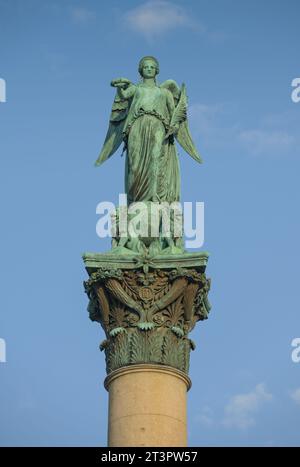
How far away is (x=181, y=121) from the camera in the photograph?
42.1 metres

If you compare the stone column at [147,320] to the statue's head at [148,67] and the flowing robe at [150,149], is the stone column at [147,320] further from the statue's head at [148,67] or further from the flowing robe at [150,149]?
the statue's head at [148,67]

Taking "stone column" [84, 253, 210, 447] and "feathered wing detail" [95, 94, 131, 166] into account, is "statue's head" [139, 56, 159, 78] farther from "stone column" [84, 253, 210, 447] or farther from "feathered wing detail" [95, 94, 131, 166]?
"stone column" [84, 253, 210, 447]

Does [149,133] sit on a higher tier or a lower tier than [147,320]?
higher

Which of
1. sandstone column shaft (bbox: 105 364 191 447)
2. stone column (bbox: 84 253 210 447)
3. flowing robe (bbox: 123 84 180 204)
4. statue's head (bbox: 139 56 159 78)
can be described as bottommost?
sandstone column shaft (bbox: 105 364 191 447)

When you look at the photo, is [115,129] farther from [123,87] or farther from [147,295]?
[147,295]

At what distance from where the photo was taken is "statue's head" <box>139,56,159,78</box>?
42469mm

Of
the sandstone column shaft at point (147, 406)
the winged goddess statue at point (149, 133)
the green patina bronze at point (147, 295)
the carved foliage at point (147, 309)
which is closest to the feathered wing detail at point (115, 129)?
the winged goddess statue at point (149, 133)

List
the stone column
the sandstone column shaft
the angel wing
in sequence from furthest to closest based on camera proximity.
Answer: the angel wing → the stone column → the sandstone column shaft

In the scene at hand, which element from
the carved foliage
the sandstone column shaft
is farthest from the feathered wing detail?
the sandstone column shaft

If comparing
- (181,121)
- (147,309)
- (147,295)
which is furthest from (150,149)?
(147,309)

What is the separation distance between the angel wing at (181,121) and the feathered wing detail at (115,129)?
140 centimetres

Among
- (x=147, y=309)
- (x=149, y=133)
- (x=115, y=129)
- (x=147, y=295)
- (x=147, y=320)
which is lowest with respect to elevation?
(x=147, y=320)

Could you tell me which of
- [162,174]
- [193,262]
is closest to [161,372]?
[193,262]

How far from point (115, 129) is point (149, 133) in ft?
6.86
